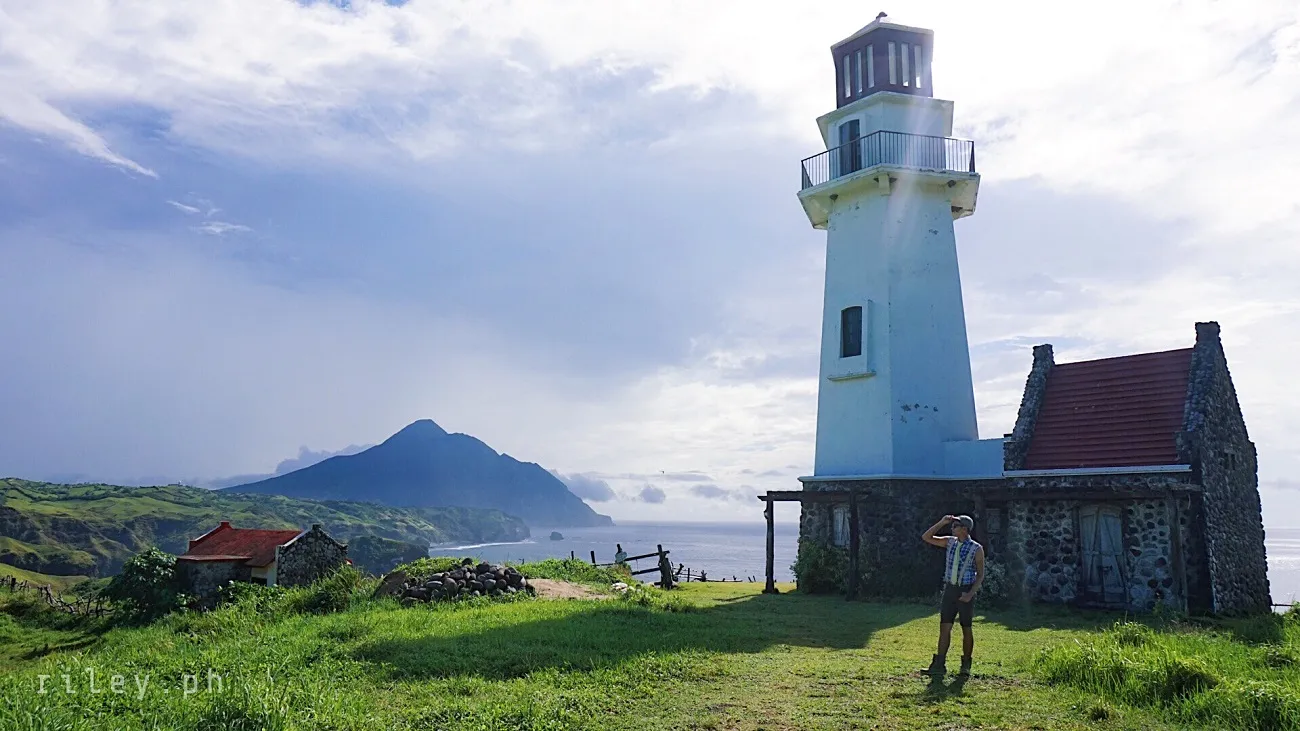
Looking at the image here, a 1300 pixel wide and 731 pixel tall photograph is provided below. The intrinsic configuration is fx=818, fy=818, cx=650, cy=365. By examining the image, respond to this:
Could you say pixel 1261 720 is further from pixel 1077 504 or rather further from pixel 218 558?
pixel 218 558

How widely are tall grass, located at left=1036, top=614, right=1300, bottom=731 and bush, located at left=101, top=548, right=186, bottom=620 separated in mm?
28019

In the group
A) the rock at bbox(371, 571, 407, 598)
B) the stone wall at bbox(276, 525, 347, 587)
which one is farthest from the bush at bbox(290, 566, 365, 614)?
the stone wall at bbox(276, 525, 347, 587)

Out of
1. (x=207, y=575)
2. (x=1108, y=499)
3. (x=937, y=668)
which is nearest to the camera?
(x=937, y=668)

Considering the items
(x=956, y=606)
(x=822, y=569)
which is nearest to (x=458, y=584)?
(x=822, y=569)

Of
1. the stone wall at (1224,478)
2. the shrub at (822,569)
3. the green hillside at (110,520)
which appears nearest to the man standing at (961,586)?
the stone wall at (1224,478)

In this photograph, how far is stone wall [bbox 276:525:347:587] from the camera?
98.4 feet

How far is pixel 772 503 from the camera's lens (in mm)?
22078

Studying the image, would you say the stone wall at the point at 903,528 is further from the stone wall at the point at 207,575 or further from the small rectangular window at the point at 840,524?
the stone wall at the point at 207,575

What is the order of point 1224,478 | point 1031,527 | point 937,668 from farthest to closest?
1. point 1031,527
2. point 1224,478
3. point 937,668

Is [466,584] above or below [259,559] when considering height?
above

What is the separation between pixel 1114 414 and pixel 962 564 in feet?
37.0

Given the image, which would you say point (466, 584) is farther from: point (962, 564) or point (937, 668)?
point (962, 564)

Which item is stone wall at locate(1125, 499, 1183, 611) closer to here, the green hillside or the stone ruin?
the stone ruin

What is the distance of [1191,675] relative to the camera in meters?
7.94
